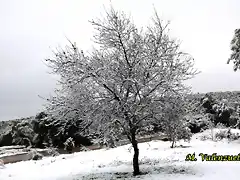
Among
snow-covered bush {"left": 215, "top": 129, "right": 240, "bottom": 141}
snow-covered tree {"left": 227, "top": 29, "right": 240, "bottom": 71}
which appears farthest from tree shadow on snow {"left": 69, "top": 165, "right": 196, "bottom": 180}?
snow-covered bush {"left": 215, "top": 129, "right": 240, "bottom": 141}

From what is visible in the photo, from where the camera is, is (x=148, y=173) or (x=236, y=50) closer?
(x=148, y=173)

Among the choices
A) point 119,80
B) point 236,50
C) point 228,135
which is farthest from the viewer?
point 228,135

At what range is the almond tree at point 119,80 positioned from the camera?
1170 centimetres

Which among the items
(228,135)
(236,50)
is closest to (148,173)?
(236,50)

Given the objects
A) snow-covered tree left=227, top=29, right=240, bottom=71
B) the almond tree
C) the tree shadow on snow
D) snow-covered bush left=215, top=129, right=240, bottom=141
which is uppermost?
snow-covered tree left=227, top=29, right=240, bottom=71

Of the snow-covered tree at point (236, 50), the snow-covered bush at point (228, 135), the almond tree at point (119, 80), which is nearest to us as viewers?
the almond tree at point (119, 80)

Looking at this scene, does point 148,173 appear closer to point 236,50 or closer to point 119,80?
point 119,80

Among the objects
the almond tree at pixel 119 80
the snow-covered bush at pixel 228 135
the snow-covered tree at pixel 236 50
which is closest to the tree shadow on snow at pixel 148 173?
the almond tree at pixel 119 80

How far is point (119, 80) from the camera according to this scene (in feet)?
38.8

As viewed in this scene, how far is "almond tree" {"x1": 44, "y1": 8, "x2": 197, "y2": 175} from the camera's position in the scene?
1170 cm

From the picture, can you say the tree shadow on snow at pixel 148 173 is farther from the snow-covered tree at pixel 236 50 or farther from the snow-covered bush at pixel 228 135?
the snow-covered bush at pixel 228 135

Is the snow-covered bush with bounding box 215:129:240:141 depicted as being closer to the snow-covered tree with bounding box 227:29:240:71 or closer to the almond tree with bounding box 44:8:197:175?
the snow-covered tree with bounding box 227:29:240:71

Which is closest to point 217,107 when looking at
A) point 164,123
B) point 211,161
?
point 211,161

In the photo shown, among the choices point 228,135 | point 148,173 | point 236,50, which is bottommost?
point 148,173
